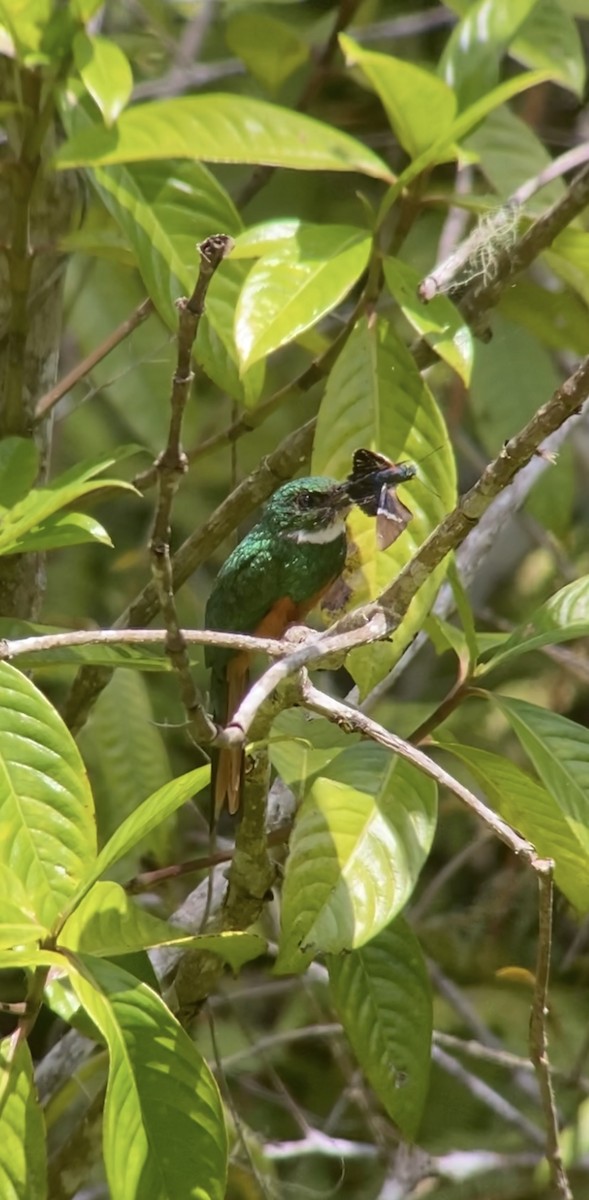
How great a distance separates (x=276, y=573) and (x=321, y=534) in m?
0.06

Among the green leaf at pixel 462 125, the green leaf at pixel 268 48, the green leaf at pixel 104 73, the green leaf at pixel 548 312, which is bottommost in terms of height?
the green leaf at pixel 548 312

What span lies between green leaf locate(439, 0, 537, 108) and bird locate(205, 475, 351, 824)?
412 mm

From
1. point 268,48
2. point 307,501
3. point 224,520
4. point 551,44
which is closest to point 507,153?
point 551,44

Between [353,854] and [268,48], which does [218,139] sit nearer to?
[353,854]

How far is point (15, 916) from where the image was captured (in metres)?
0.89

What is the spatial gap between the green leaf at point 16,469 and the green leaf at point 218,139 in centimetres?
26

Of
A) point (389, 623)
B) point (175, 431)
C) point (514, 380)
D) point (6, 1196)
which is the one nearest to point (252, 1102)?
point (514, 380)

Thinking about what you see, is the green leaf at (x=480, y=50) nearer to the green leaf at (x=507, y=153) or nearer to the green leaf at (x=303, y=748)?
the green leaf at (x=507, y=153)

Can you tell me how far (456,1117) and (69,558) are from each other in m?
1.20

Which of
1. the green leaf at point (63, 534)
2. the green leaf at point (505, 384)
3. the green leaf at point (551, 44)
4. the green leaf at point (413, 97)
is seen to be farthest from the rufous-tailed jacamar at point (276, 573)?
the green leaf at point (505, 384)

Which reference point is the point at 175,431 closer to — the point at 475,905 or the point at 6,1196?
the point at 6,1196

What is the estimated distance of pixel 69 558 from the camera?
2531mm

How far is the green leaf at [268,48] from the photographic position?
1.89 m

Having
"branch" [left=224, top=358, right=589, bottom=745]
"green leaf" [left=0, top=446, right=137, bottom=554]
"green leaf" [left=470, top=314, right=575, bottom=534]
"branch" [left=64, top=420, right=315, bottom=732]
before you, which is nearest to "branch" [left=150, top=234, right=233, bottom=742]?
"branch" [left=224, top=358, right=589, bottom=745]
